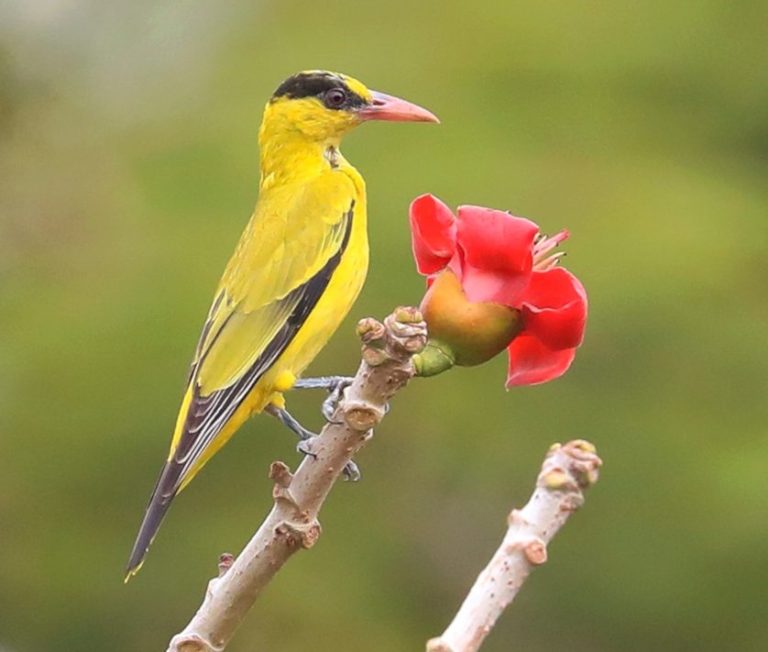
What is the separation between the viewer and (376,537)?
4809 mm

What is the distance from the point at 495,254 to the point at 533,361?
0.14 meters

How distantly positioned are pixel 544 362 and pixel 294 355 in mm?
1161

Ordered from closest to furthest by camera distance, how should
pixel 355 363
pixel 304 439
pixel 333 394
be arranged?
1. pixel 333 394
2. pixel 304 439
3. pixel 355 363

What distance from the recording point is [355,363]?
14.4 ft

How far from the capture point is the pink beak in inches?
122

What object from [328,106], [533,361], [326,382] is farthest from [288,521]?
[328,106]

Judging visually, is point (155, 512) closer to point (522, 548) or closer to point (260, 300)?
point (260, 300)

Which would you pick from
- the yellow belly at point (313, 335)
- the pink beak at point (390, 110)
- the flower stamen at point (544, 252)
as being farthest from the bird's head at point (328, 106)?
the flower stamen at point (544, 252)

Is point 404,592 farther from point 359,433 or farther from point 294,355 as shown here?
point 359,433

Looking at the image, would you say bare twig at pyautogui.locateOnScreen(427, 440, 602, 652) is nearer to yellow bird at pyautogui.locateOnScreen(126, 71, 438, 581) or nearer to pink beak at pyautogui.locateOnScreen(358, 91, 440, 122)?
yellow bird at pyautogui.locateOnScreen(126, 71, 438, 581)

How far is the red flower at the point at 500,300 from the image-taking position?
1658 mm

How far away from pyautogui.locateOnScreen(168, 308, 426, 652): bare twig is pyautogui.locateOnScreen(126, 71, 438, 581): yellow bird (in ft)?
1.82

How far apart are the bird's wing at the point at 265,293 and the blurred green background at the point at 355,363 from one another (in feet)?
4.14

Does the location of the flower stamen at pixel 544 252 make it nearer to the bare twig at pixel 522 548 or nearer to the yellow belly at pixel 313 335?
the bare twig at pixel 522 548
